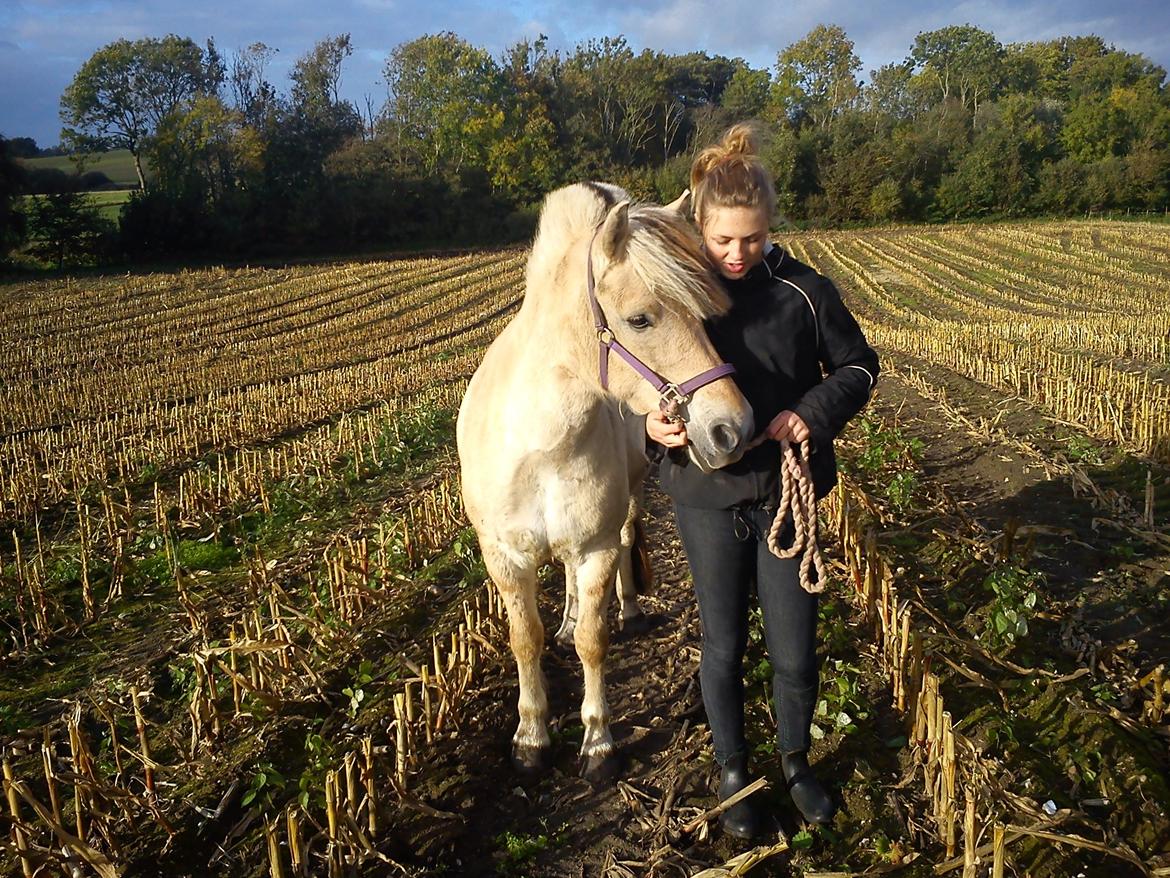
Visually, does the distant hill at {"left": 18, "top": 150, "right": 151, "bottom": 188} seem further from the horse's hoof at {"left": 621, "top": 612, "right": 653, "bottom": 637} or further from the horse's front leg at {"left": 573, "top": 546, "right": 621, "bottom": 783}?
the horse's front leg at {"left": 573, "top": 546, "right": 621, "bottom": 783}

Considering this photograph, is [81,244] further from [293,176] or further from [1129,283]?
[1129,283]

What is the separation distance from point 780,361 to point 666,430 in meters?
0.56

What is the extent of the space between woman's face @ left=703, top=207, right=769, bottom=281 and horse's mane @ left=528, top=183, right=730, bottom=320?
67mm

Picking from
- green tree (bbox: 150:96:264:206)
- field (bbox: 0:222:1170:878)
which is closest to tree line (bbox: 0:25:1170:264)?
green tree (bbox: 150:96:264:206)

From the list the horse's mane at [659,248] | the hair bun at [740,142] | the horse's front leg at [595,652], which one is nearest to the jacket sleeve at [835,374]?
the horse's mane at [659,248]

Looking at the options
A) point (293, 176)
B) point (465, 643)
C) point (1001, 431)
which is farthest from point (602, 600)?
point (293, 176)

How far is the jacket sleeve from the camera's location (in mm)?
2977

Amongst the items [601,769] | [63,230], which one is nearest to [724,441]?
[601,769]

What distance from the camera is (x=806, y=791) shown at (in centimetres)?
341

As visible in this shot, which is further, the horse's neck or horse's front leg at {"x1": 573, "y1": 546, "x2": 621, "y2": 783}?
horse's front leg at {"x1": 573, "y1": 546, "x2": 621, "y2": 783}

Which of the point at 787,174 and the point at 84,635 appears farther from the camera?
the point at 787,174

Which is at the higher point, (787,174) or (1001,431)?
(787,174)

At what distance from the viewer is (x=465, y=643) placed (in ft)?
15.2

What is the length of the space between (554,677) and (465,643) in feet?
2.21
